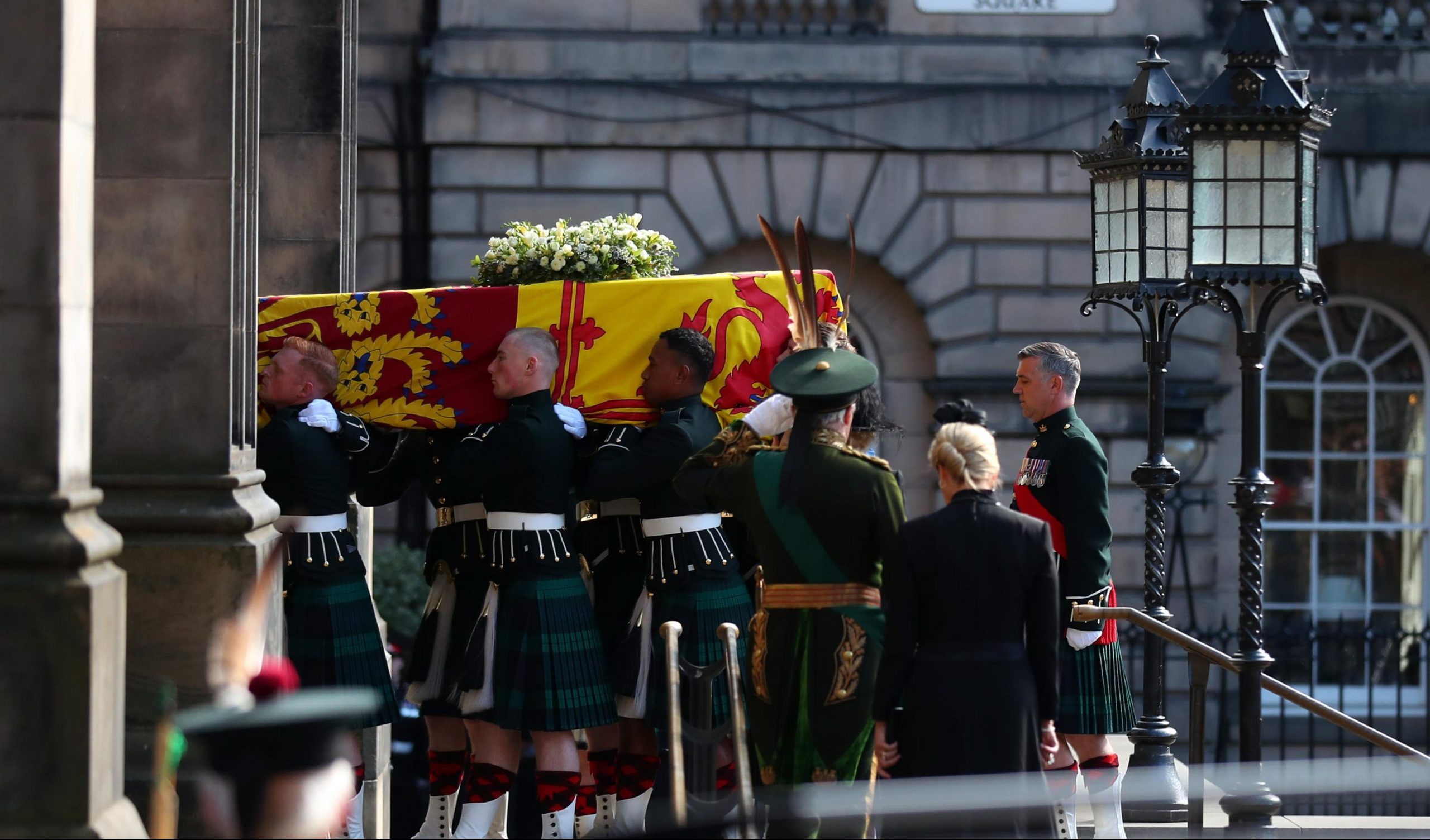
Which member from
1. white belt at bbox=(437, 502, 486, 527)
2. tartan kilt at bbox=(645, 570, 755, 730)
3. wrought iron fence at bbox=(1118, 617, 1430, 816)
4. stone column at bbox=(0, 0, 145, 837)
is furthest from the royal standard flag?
wrought iron fence at bbox=(1118, 617, 1430, 816)

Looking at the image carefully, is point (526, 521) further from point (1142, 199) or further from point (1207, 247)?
point (1142, 199)

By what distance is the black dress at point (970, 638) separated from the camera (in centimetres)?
524

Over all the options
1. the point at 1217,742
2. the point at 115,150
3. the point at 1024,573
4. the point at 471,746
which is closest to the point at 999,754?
the point at 1024,573

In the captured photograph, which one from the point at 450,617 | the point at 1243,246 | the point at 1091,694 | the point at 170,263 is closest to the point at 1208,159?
the point at 1243,246

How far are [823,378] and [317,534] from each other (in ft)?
7.04

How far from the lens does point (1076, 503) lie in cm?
684

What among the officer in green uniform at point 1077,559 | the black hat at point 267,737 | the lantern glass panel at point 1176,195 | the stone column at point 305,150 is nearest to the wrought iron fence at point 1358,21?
the lantern glass panel at point 1176,195

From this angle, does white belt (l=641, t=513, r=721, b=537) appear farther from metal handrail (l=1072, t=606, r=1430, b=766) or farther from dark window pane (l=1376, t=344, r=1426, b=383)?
dark window pane (l=1376, t=344, r=1426, b=383)

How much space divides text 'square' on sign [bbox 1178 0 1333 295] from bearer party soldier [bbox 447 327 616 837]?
8.64 ft

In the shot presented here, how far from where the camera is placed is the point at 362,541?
28.1 feet

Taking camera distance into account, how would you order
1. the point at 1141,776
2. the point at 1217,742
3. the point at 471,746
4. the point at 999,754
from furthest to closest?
the point at 1217,742
the point at 1141,776
the point at 471,746
the point at 999,754

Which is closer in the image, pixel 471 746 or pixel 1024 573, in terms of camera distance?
pixel 1024 573

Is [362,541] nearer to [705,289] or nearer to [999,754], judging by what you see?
[705,289]

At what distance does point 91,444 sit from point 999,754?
3.08 meters
